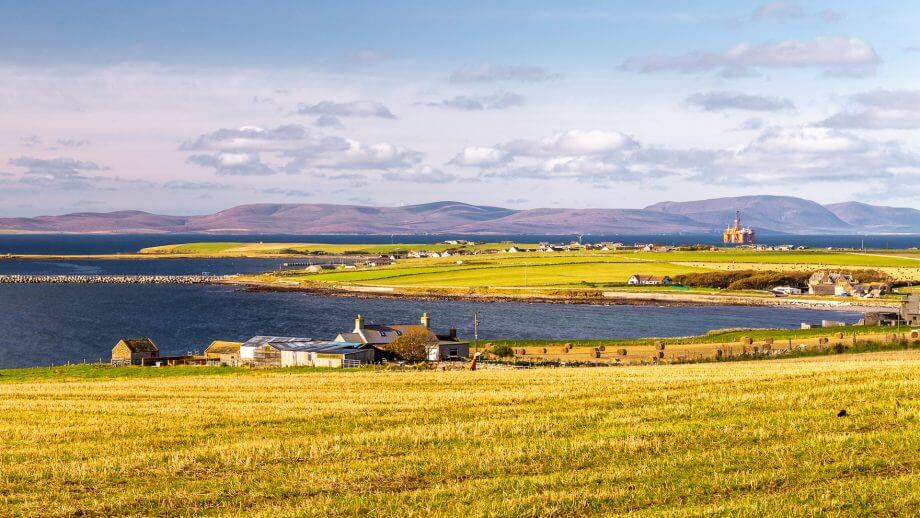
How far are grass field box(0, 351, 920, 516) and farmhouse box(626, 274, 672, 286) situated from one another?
151m

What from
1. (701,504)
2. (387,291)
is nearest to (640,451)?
(701,504)

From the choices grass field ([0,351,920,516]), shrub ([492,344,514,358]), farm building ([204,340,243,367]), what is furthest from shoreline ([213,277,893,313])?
grass field ([0,351,920,516])

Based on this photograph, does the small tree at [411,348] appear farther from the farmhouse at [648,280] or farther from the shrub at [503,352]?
the farmhouse at [648,280]

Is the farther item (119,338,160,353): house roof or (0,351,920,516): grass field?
(119,338,160,353): house roof

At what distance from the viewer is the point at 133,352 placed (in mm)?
76375

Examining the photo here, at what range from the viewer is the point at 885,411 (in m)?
20.3

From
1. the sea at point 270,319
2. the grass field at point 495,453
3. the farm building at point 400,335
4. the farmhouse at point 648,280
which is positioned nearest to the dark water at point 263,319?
the sea at point 270,319

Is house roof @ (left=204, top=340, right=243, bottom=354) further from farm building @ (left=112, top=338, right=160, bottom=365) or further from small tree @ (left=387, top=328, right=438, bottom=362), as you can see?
small tree @ (left=387, top=328, right=438, bottom=362)

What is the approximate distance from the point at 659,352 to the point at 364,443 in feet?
192

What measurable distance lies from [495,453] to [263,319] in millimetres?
114782

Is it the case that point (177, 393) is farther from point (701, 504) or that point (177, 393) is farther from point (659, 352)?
point (659, 352)

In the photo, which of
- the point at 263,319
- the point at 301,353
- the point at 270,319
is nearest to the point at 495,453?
the point at 301,353

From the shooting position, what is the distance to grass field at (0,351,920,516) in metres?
14.4

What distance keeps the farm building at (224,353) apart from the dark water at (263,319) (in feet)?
57.9
